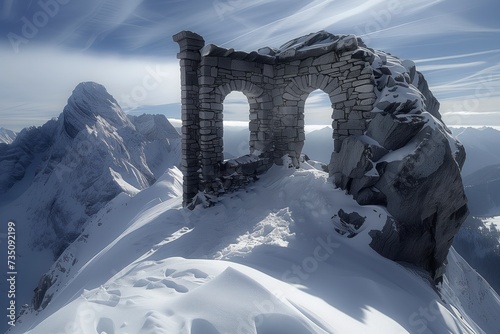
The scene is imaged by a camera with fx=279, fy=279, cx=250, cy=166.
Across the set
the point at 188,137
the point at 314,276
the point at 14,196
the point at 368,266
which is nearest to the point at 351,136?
the point at 368,266

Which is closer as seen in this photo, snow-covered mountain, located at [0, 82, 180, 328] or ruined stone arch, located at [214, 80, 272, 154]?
ruined stone arch, located at [214, 80, 272, 154]

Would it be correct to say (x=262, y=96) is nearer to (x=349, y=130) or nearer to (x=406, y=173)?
(x=349, y=130)

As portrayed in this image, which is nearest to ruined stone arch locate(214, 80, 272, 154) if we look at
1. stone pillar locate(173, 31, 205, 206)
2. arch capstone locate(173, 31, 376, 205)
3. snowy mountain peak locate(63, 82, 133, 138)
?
arch capstone locate(173, 31, 376, 205)

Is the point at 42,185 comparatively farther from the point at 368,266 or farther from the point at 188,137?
the point at 368,266

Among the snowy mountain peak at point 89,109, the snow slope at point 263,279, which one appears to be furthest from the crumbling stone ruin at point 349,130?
the snowy mountain peak at point 89,109

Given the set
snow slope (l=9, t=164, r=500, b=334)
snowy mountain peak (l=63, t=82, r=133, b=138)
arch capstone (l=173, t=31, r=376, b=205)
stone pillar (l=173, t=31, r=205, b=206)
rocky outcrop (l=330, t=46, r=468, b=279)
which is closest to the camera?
snow slope (l=9, t=164, r=500, b=334)

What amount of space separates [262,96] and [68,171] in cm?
6372

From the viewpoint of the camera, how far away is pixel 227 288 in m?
2.77

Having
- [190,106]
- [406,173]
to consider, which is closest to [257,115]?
[190,106]

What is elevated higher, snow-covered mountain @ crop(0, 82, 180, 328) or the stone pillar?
the stone pillar

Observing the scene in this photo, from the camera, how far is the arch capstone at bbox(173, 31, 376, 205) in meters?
7.99

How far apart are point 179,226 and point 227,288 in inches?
213

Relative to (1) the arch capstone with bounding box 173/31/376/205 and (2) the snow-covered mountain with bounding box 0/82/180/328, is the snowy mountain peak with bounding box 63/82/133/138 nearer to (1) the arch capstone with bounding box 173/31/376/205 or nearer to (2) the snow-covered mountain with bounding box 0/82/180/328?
(2) the snow-covered mountain with bounding box 0/82/180/328

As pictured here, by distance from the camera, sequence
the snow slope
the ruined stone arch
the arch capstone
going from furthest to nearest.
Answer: the ruined stone arch → the arch capstone → the snow slope
